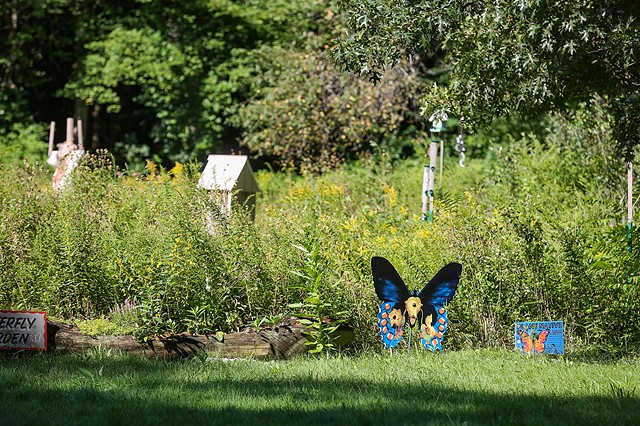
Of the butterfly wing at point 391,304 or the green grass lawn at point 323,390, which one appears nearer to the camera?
the green grass lawn at point 323,390

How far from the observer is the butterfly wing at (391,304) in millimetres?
6477

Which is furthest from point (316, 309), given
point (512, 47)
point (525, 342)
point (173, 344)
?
point (512, 47)

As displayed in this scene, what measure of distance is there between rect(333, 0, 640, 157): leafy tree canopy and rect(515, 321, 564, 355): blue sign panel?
1.45m

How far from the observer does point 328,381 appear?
549cm

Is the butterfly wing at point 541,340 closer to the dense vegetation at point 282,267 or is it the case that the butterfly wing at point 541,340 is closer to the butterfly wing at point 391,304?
the dense vegetation at point 282,267

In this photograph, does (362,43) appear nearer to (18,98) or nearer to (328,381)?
(328,381)

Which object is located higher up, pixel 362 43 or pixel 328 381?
pixel 362 43

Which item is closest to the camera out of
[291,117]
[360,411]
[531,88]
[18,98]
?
[360,411]

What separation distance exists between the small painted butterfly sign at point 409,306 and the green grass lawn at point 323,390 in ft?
0.59

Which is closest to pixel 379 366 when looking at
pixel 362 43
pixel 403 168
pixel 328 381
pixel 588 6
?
pixel 328 381

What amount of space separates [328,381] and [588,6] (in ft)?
10.0

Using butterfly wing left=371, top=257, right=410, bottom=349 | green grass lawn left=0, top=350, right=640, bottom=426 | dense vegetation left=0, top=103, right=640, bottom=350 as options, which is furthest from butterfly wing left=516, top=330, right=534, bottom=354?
butterfly wing left=371, top=257, right=410, bottom=349

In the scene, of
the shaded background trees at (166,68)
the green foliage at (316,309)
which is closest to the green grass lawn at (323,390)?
the green foliage at (316,309)

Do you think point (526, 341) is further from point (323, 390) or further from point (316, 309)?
point (323, 390)
